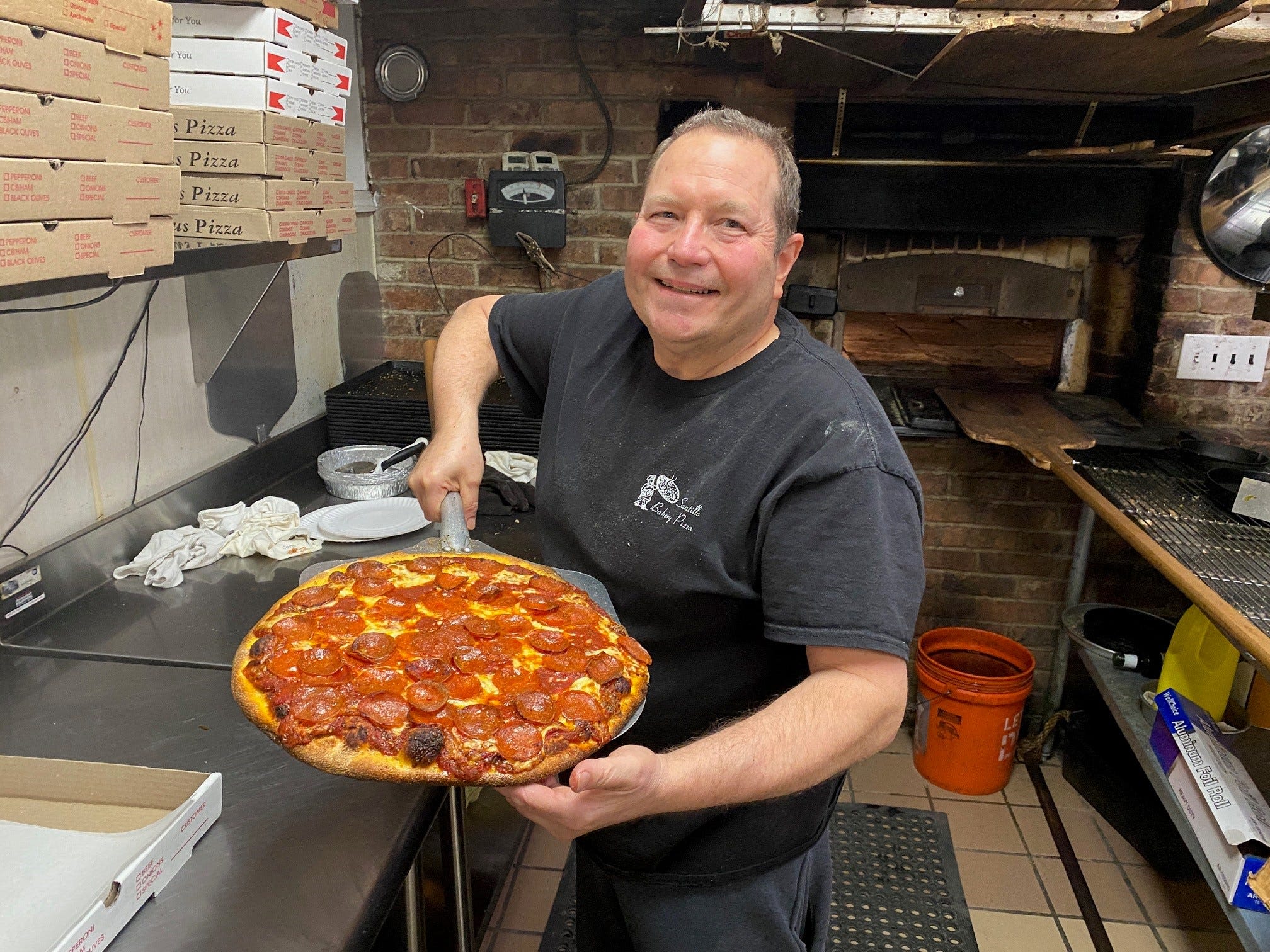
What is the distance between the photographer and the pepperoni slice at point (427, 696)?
121 cm

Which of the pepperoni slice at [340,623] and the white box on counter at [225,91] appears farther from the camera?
the white box on counter at [225,91]

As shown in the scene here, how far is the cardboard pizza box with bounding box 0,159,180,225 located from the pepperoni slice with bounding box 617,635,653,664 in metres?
0.98

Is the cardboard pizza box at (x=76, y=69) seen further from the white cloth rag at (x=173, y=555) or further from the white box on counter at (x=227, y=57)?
the white cloth rag at (x=173, y=555)

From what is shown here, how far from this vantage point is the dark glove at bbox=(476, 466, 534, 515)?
2.41 m

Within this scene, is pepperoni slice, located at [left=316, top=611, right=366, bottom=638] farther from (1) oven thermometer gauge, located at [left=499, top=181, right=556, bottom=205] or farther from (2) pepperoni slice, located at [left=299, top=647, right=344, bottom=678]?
(1) oven thermometer gauge, located at [left=499, top=181, right=556, bottom=205]

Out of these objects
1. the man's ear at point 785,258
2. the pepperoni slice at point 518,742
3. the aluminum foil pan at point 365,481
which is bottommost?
the aluminum foil pan at point 365,481

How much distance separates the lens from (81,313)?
6.01ft

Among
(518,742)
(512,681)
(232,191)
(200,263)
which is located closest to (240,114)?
(232,191)

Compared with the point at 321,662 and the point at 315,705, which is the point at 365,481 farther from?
the point at 315,705

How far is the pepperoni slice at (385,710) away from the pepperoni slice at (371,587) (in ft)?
1.03

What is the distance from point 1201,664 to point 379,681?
85.1 inches

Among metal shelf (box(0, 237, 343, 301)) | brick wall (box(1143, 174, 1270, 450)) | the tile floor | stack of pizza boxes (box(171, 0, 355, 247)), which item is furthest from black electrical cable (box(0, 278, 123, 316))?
brick wall (box(1143, 174, 1270, 450))

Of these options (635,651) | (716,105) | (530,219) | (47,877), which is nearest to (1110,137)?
(716,105)

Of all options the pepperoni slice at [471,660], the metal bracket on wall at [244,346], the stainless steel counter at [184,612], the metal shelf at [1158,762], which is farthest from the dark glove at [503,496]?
the metal shelf at [1158,762]
